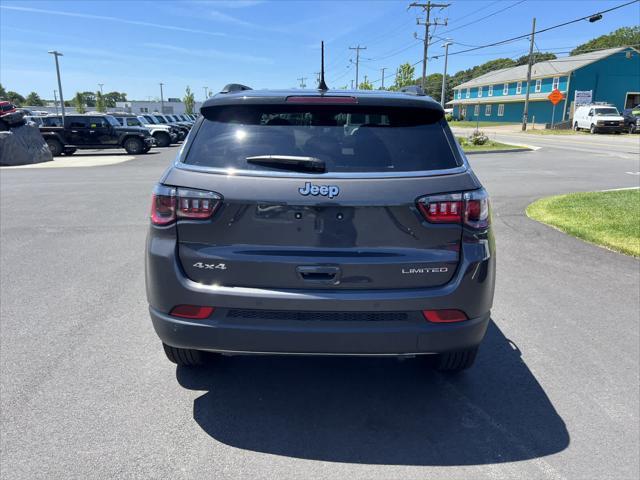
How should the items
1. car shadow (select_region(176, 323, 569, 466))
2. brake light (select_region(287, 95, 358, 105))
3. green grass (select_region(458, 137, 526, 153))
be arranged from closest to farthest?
car shadow (select_region(176, 323, 569, 466)), brake light (select_region(287, 95, 358, 105)), green grass (select_region(458, 137, 526, 153))

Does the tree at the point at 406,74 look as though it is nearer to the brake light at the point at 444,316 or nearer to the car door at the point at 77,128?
the car door at the point at 77,128

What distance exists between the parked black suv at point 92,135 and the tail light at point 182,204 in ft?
79.2

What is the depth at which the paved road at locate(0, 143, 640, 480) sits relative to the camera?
8.31ft

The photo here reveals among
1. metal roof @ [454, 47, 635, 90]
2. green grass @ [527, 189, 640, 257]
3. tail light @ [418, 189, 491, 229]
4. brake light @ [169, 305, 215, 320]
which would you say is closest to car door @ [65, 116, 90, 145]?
green grass @ [527, 189, 640, 257]

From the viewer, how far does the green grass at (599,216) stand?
695cm

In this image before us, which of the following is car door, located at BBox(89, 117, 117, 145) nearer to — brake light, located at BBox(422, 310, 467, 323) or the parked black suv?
the parked black suv

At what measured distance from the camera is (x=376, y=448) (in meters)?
2.66

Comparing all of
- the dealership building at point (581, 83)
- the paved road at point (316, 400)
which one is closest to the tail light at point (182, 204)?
the paved road at point (316, 400)

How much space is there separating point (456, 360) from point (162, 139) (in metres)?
30.4

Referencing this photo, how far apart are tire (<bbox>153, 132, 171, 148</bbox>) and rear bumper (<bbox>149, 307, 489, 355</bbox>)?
1182 inches

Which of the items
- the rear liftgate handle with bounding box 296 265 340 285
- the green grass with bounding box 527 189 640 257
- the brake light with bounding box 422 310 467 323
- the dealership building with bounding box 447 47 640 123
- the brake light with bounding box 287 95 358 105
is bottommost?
the green grass with bounding box 527 189 640 257


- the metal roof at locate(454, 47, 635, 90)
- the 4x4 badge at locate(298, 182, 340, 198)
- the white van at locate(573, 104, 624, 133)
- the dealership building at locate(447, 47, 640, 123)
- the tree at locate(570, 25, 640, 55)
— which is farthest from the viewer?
the tree at locate(570, 25, 640, 55)

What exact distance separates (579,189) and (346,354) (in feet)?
38.5

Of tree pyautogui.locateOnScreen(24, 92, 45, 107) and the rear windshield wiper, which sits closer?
the rear windshield wiper
